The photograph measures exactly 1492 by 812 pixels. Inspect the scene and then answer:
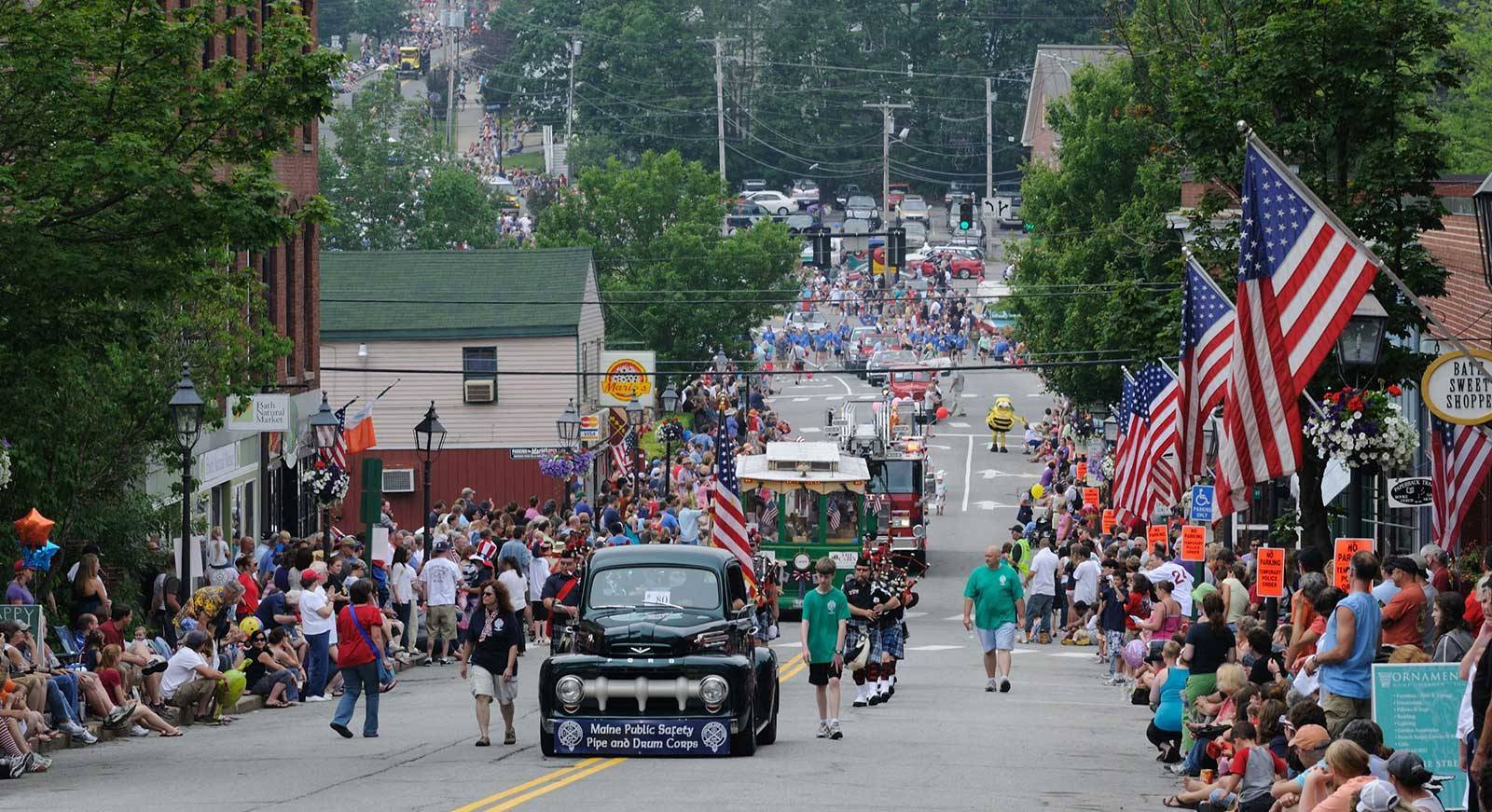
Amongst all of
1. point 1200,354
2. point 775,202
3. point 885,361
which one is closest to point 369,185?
point 885,361

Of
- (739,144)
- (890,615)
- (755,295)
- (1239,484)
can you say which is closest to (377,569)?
(890,615)

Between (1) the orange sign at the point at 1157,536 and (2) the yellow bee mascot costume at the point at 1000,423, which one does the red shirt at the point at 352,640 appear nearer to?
(1) the orange sign at the point at 1157,536

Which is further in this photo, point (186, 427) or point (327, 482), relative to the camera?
point (327, 482)

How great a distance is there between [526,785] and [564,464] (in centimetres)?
3488

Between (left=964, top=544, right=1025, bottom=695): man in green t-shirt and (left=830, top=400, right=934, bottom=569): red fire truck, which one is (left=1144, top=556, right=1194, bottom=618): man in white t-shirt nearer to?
(left=964, top=544, right=1025, bottom=695): man in green t-shirt

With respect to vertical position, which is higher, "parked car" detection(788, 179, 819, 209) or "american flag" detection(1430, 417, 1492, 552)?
"parked car" detection(788, 179, 819, 209)

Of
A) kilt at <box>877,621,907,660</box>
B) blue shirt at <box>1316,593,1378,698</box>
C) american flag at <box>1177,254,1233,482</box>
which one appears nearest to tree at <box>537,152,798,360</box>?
kilt at <box>877,621,907,660</box>

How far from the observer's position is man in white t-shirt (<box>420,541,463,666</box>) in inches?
1211

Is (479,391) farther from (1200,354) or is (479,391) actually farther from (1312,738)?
(1312,738)

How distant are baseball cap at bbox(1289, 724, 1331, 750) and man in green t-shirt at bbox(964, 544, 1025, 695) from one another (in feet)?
38.2

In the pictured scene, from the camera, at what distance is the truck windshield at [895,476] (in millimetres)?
47656

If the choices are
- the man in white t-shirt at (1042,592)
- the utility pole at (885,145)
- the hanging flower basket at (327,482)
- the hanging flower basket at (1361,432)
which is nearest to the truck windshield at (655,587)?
the hanging flower basket at (1361,432)

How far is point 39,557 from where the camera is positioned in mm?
24188

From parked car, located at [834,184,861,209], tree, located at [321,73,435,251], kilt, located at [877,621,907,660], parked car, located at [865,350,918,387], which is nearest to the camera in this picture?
kilt, located at [877,621,907,660]
